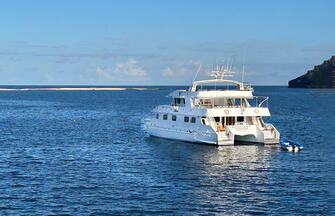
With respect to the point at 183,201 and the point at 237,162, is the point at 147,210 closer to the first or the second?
the point at 183,201

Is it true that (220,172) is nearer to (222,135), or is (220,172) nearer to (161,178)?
(161,178)

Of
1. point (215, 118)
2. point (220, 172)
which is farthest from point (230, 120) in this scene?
point (220, 172)

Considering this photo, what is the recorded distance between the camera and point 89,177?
1452 inches

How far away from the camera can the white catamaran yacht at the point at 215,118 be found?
5109 centimetres

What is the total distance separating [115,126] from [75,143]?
2118cm

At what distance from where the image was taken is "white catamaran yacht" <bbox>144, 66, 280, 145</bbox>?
51.1 metres

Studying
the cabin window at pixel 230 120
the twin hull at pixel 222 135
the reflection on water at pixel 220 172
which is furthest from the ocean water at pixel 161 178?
the cabin window at pixel 230 120

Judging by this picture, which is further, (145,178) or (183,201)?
(145,178)

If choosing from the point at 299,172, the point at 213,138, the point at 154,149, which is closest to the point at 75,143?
the point at 154,149

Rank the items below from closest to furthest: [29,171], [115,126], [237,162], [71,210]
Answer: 1. [71,210]
2. [29,171]
3. [237,162]
4. [115,126]

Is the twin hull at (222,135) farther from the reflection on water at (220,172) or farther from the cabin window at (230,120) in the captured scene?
the cabin window at (230,120)

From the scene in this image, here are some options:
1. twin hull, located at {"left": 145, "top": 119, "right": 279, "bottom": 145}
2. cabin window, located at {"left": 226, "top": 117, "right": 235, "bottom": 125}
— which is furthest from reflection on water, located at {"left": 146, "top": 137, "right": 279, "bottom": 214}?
cabin window, located at {"left": 226, "top": 117, "right": 235, "bottom": 125}

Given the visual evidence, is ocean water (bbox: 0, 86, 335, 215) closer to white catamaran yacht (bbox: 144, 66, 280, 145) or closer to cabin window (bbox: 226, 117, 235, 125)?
white catamaran yacht (bbox: 144, 66, 280, 145)

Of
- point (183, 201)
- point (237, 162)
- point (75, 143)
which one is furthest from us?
point (75, 143)
